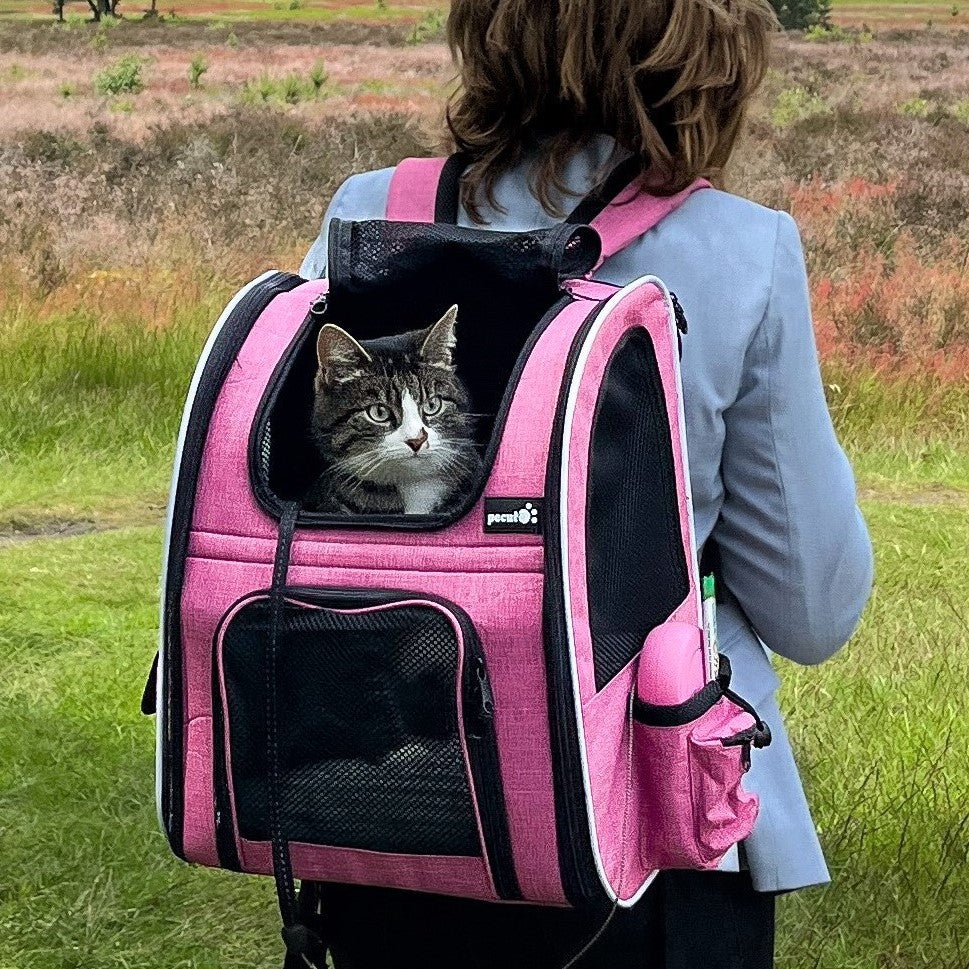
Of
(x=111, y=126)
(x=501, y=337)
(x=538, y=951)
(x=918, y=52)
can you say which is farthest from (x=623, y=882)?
(x=918, y=52)

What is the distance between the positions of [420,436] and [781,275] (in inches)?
15.2

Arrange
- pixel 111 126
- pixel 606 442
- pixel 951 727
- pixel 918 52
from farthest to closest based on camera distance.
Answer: pixel 918 52 < pixel 111 126 < pixel 951 727 < pixel 606 442

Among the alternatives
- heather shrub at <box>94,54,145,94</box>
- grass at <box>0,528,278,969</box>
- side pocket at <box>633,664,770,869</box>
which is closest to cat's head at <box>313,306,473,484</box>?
side pocket at <box>633,664,770,869</box>

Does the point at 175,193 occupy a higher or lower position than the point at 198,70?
higher

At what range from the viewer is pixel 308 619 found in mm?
1429

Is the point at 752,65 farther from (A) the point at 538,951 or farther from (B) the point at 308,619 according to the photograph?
(A) the point at 538,951

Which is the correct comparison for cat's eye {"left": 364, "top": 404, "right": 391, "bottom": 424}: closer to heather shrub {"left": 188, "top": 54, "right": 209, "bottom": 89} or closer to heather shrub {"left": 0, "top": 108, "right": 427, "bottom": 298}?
heather shrub {"left": 0, "top": 108, "right": 427, "bottom": 298}

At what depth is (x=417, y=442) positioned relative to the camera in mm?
1581

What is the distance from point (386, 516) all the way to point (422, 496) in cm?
12

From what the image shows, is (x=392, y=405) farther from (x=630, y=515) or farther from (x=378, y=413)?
(x=630, y=515)

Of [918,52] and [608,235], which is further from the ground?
[608,235]

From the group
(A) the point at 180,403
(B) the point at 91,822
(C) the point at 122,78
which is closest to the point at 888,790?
(B) the point at 91,822

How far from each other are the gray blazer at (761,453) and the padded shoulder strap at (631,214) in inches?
0.6

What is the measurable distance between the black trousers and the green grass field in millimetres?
1414
